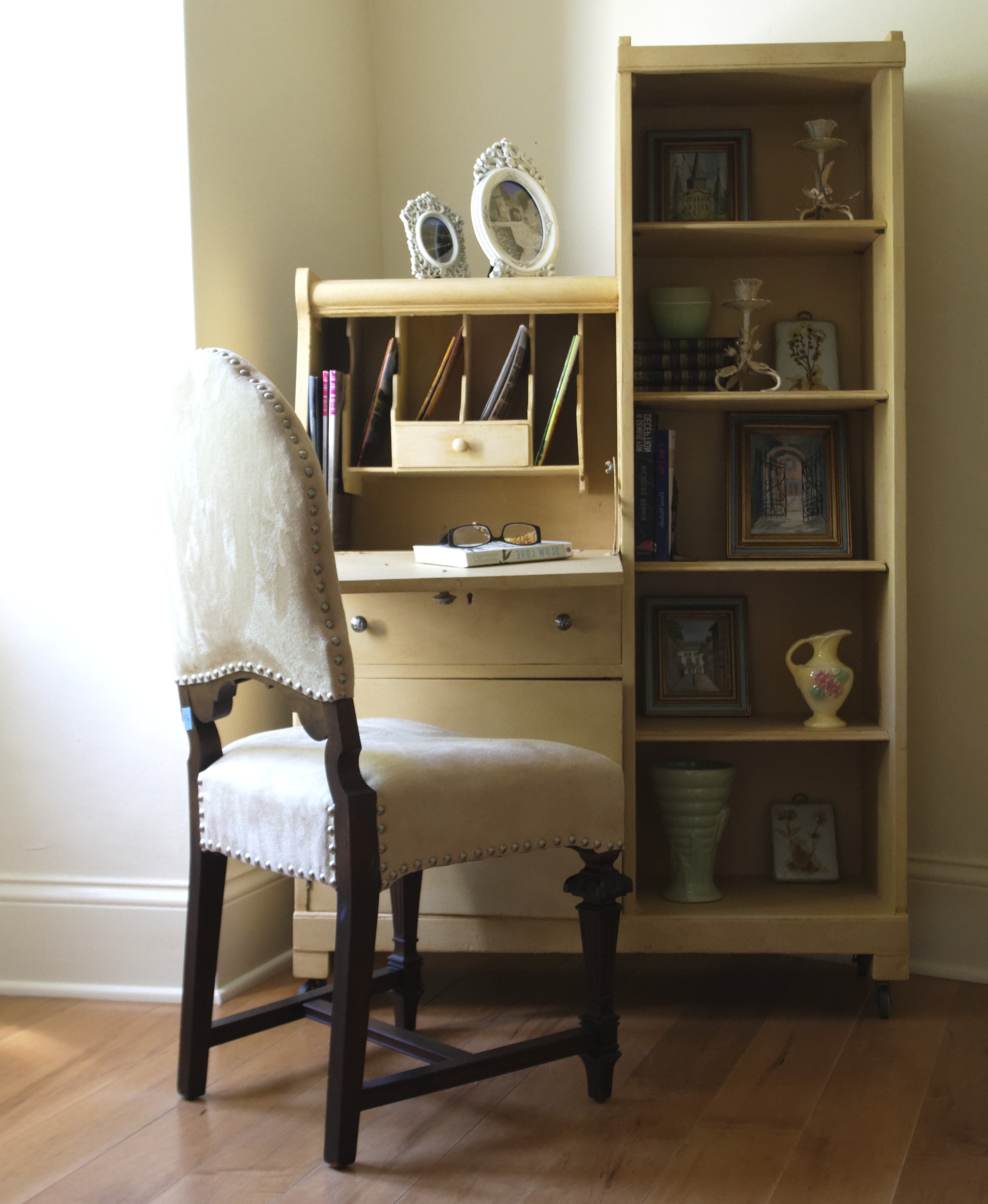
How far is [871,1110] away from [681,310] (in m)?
1.50

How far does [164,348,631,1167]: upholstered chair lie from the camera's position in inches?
58.5

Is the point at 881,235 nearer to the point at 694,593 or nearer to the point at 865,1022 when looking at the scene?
the point at 694,593

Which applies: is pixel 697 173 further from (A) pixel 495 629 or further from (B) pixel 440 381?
(A) pixel 495 629

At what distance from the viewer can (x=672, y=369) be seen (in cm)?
229

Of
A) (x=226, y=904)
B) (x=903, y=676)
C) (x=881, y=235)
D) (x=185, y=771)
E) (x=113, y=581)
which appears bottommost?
(x=226, y=904)

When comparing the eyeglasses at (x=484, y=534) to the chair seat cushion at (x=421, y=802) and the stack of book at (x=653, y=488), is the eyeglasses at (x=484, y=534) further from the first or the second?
the chair seat cushion at (x=421, y=802)

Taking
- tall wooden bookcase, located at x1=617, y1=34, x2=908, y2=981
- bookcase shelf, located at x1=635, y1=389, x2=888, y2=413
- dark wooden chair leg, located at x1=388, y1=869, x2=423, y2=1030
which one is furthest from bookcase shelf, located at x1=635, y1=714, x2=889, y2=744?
bookcase shelf, located at x1=635, y1=389, x2=888, y2=413

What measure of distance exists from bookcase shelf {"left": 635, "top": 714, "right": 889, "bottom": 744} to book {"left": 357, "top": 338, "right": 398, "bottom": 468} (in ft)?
2.59

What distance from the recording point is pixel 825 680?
224cm

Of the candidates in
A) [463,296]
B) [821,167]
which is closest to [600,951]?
[463,296]

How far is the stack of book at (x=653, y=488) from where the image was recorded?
2.29 m

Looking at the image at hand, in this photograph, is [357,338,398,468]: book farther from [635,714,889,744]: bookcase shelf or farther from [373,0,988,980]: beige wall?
[373,0,988,980]: beige wall

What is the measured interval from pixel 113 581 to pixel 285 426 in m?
0.89

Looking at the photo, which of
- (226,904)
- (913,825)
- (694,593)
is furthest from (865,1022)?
(226,904)
